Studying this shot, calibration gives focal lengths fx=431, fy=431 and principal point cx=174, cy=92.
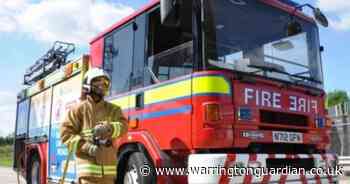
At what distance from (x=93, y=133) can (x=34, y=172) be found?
5.65 m

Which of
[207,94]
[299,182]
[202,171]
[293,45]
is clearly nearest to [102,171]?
[202,171]

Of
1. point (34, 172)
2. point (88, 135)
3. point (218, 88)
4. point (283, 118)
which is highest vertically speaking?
point (218, 88)

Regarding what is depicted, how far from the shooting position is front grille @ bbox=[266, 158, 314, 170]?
487cm

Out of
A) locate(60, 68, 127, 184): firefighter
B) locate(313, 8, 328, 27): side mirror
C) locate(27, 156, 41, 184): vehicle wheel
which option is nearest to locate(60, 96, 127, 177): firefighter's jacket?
locate(60, 68, 127, 184): firefighter

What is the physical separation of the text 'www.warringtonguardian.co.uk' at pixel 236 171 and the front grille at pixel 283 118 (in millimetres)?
537

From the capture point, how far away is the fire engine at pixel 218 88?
4516 mm

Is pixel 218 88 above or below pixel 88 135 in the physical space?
above

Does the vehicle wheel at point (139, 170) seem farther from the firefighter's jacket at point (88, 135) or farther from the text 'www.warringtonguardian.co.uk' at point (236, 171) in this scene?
the firefighter's jacket at point (88, 135)

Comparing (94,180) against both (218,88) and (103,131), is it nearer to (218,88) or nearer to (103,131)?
(103,131)

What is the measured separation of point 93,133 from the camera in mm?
3699

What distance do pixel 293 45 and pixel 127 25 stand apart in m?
2.23

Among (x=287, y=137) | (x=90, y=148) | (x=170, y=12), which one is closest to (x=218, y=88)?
(x=170, y=12)

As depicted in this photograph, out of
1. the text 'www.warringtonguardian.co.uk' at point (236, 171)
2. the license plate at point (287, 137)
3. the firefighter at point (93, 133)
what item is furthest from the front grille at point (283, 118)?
the firefighter at point (93, 133)

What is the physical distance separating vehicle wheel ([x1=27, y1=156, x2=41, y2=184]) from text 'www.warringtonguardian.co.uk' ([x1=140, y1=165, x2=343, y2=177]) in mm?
4295
